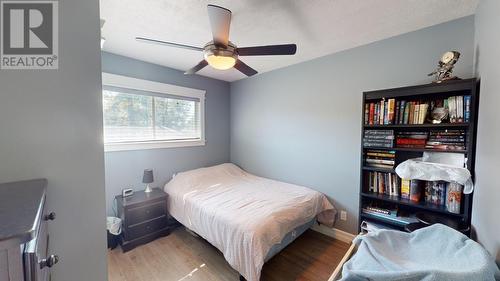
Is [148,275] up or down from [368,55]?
down

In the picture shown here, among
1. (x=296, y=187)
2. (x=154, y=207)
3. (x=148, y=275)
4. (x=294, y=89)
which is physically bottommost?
(x=148, y=275)

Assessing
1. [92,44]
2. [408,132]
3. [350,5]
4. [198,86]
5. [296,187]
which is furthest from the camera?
[198,86]

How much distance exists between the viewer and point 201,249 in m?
2.32

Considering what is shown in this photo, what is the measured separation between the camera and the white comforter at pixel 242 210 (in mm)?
1688

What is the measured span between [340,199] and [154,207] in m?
2.41

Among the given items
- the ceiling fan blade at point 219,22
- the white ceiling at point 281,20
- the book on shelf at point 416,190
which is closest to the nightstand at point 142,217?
the white ceiling at point 281,20

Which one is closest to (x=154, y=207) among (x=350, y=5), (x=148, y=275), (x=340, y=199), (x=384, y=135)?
(x=148, y=275)

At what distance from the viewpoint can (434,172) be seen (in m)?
1.61

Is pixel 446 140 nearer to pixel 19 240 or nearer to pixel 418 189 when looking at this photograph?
pixel 418 189

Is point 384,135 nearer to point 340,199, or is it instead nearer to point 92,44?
point 340,199

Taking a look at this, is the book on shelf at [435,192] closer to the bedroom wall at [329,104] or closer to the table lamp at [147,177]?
the bedroom wall at [329,104]

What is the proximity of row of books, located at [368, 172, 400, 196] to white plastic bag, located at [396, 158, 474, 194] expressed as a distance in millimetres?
200

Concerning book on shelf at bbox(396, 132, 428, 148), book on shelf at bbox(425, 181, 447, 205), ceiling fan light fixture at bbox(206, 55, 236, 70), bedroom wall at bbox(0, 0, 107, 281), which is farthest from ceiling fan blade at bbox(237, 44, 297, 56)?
book on shelf at bbox(425, 181, 447, 205)

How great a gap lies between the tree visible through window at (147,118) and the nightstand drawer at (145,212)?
3.07 ft
